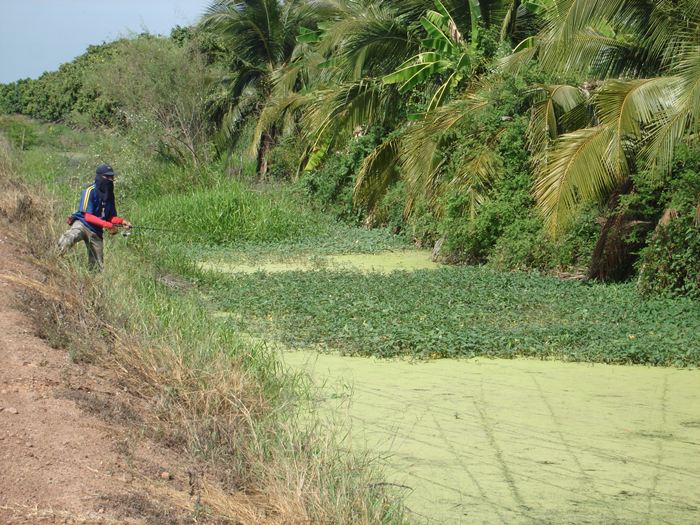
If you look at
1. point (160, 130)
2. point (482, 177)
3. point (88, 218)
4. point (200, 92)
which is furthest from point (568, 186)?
point (200, 92)

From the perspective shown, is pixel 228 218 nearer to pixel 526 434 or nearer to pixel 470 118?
pixel 470 118

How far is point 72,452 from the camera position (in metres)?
5.10

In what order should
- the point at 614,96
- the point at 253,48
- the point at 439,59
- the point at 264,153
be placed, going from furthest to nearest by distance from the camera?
the point at 264,153 < the point at 253,48 < the point at 439,59 < the point at 614,96

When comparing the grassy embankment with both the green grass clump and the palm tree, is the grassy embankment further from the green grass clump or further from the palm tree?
the palm tree

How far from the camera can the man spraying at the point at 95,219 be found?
11250mm

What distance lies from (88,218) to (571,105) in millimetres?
6924

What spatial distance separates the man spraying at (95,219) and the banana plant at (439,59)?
788 centimetres

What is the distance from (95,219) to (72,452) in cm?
649

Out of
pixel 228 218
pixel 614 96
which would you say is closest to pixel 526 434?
pixel 614 96

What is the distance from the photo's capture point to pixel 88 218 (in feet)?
36.9

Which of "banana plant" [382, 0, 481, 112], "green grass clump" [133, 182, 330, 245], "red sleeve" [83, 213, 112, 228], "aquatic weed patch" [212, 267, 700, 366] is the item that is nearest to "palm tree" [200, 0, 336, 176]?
"green grass clump" [133, 182, 330, 245]

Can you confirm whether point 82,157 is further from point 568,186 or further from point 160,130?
point 568,186

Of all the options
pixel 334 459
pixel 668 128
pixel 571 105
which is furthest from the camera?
pixel 571 105

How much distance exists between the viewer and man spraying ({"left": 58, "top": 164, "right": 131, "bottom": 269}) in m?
11.2
